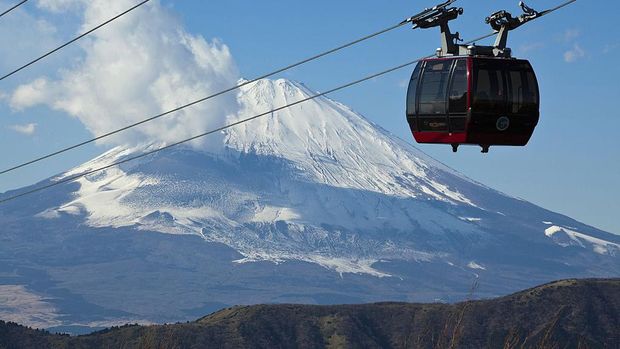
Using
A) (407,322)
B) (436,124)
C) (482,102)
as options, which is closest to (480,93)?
(482,102)

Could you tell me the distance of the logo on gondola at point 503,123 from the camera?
3005cm

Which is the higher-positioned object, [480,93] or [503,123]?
[480,93]

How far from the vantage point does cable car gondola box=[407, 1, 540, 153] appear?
29812mm

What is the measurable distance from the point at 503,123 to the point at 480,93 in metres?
0.99

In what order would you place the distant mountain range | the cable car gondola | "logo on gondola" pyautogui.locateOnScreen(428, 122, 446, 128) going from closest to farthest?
the cable car gondola → "logo on gondola" pyautogui.locateOnScreen(428, 122, 446, 128) → the distant mountain range

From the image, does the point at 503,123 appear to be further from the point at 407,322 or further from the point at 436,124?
the point at 407,322

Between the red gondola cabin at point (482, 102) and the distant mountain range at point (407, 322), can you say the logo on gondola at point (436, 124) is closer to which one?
the red gondola cabin at point (482, 102)

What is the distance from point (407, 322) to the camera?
164000 mm

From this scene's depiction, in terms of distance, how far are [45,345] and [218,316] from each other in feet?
112

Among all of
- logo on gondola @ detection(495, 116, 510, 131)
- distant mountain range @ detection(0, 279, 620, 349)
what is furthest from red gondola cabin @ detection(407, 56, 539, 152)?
distant mountain range @ detection(0, 279, 620, 349)

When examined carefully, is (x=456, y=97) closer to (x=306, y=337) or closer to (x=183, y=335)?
(x=183, y=335)

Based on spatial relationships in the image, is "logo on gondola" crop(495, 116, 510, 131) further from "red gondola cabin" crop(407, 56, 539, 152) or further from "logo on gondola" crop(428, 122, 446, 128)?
"logo on gondola" crop(428, 122, 446, 128)

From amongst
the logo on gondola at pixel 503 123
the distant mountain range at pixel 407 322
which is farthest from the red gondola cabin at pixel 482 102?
the distant mountain range at pixel 407 322

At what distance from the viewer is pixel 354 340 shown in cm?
15575
